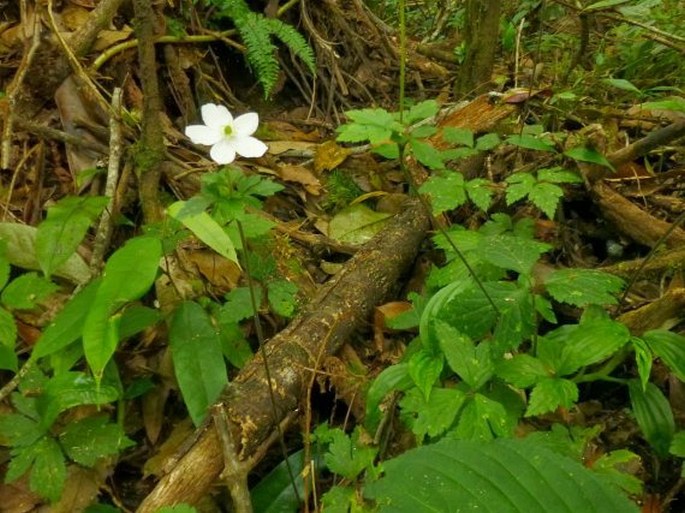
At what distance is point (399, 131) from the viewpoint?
1553mm

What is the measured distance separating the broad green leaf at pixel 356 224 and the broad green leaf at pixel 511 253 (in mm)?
826

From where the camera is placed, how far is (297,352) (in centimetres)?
200

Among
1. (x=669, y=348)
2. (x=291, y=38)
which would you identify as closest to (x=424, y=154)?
(x=669, y=348)

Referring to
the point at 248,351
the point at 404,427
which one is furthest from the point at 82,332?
the point at 404,427

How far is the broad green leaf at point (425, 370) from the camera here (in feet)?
5.25

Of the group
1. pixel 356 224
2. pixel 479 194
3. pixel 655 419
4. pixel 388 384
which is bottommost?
pixel 655 419

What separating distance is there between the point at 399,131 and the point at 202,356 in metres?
0.89

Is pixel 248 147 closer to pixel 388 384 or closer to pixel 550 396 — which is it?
pixel 388 384

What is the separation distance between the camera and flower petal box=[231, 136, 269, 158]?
1353 millimetres

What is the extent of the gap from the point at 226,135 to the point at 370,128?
36 centimetres

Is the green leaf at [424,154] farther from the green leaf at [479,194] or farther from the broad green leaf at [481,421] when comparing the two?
the broad green leaf at [481,421]

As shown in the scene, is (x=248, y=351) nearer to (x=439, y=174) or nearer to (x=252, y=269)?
(x=252, y=269)

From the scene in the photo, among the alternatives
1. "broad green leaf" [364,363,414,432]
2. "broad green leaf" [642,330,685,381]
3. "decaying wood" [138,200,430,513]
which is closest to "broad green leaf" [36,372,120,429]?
"decaying wood" [138,200,430,513]

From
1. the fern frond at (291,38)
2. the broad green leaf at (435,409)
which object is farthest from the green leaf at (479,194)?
the fern frond at (291,38)
